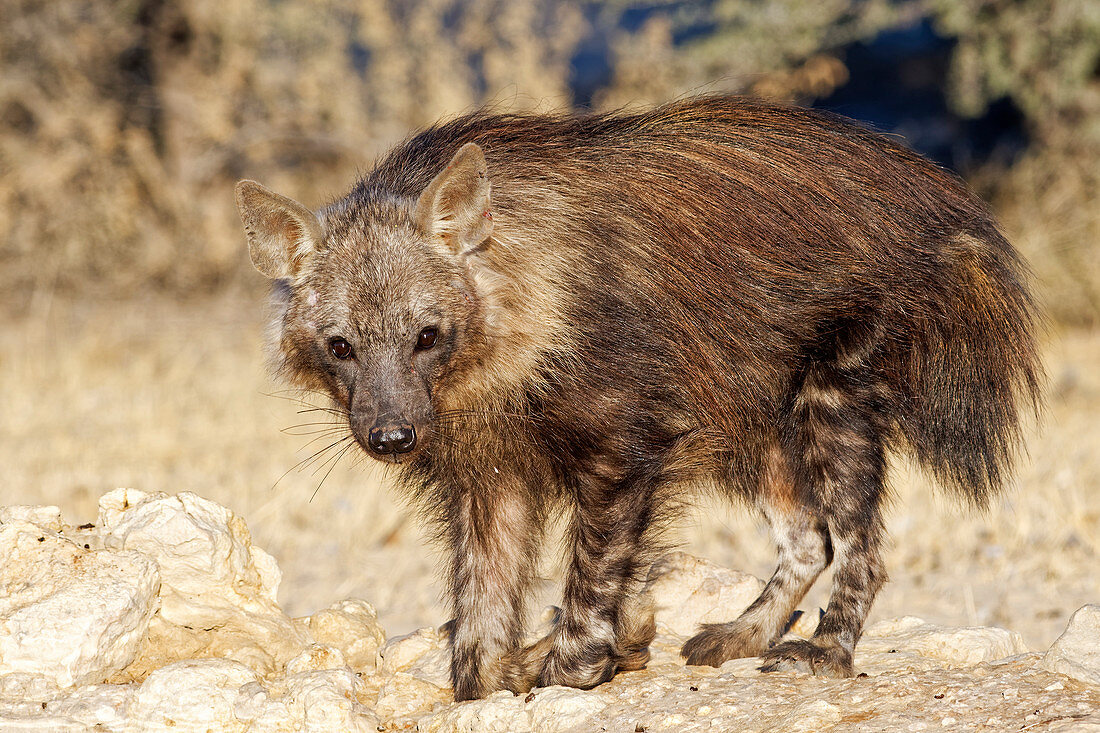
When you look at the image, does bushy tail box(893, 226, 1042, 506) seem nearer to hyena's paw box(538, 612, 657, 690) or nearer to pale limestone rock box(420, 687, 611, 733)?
hyena's paw box(538, 612, 657, 690)

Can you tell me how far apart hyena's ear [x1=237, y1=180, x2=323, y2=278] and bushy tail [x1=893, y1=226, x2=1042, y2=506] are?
204cm

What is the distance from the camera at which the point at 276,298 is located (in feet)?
13.4

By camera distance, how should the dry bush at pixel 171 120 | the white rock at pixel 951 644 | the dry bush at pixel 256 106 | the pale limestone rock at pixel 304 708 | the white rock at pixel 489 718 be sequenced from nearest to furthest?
1. the pale limestone rock at pixel 304 708
2. the white rock at pixel 489 718
3. the white rock at pixel 951 644
4. the dry bush at pixel 256 106
5. the dry bush at pixel 171 120

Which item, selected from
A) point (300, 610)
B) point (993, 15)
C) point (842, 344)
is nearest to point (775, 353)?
point (842, 344)

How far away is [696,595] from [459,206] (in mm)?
1719

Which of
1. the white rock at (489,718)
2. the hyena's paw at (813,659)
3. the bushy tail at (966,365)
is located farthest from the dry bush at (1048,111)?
the white rock at (489,718)

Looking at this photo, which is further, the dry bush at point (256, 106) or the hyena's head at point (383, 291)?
the dry bush at point (256, 106)

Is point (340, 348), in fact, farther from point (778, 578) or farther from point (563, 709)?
point (778, 578)

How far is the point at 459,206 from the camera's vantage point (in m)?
3.83

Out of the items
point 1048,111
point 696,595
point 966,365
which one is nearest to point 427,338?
point 696,595

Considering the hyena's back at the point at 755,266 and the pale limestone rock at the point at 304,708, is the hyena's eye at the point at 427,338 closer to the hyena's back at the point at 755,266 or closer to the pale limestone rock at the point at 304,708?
the hyena's back at the point at 755,266

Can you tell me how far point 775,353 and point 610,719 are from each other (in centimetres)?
139

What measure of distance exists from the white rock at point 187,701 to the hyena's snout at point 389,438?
2.61 ft

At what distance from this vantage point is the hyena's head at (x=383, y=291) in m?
3.67
